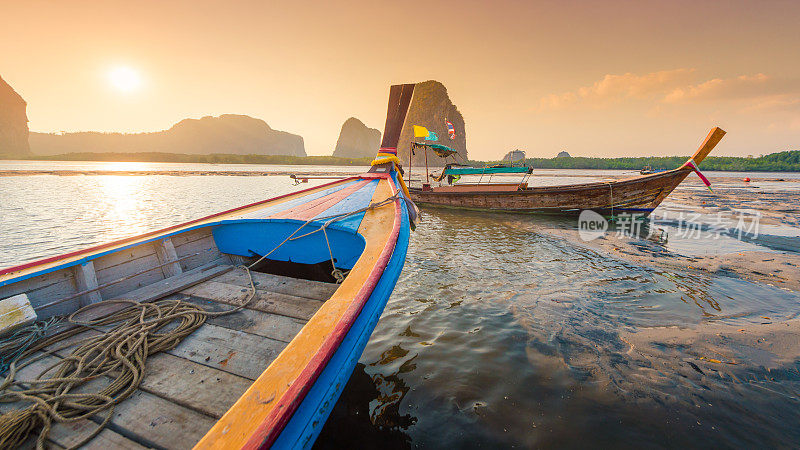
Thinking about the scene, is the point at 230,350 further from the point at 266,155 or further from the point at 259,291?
the point at 266,155

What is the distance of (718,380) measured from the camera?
3418 mm

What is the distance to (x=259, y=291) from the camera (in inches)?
135

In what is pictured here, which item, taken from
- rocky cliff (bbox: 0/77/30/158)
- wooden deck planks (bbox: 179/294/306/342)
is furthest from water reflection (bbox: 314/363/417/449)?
rocky cliff (bbox: 0/77/30/158)

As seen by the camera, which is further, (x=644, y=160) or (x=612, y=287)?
(x=644, y=160)

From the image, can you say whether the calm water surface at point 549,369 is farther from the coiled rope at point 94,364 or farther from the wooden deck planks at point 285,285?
the coiled rope at point 94,364

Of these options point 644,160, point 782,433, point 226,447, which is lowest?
point 782,433

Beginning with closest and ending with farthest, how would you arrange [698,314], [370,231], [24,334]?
1. [24,334]
2. [370,231]
3. [698,314]

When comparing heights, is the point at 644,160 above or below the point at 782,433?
above

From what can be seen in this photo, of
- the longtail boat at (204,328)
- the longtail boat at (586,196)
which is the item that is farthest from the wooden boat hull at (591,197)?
the longtail boat at (204,328)

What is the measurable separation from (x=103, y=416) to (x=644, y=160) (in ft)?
415

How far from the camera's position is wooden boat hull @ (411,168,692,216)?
42.4 ft

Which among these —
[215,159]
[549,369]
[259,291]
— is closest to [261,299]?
[259,291]

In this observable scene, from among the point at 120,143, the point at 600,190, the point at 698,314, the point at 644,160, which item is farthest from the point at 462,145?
the point at 120,143

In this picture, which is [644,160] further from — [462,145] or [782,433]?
[782,433]
